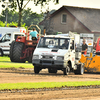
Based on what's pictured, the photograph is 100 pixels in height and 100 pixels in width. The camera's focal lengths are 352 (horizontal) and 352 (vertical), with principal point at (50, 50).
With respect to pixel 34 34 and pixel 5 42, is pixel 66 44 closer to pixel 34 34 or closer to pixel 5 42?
pixel 34 34

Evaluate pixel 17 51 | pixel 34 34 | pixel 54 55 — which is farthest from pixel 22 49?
pixel 54 55

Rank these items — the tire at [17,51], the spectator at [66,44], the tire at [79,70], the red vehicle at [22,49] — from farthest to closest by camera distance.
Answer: the tire at [17,51]
the red vehicle at [22,49]
the tire at [79,70]
the spectator at [66,44]

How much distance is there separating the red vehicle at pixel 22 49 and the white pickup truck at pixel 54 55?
651 cm

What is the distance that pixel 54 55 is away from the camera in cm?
1764

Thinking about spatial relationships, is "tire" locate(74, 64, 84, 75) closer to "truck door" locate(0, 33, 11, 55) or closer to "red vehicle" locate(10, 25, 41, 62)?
"red vehicle" locate(10, 25, 41, 62)

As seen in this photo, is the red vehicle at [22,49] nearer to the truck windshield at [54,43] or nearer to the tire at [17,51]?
the tire at [17,51]

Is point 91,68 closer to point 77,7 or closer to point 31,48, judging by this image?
point 31,48

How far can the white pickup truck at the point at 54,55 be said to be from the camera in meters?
17.6

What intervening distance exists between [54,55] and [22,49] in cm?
817

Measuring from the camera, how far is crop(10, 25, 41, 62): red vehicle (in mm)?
25134

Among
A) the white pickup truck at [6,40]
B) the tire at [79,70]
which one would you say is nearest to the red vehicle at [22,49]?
the white pickup truck at [6,40]

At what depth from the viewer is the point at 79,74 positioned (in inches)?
787

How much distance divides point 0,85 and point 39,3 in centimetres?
3375

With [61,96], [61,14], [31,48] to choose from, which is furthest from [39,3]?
[61,96]
